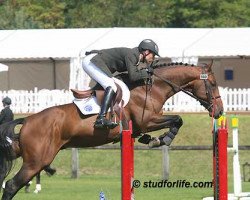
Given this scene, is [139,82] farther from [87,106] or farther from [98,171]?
[98,171]

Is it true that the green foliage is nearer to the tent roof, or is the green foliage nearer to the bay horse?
the tent roof

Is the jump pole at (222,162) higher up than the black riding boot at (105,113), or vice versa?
the black riding boot at (105,113)

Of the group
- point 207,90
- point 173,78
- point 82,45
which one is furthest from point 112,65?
point 82,45

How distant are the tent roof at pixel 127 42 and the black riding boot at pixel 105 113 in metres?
24.0

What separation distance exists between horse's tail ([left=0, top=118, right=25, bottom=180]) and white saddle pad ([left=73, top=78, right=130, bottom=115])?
101 cm

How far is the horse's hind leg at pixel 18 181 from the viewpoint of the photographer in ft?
46.3

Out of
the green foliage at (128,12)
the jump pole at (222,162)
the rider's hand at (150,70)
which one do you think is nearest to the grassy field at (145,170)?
the rider's hand at (150,70)

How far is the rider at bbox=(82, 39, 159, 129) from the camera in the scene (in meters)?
14.1

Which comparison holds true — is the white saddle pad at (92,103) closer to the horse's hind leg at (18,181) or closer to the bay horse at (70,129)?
the bay horse at (70,129)

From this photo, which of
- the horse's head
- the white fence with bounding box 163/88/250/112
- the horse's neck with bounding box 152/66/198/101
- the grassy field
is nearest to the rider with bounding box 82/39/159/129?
the horse's neck with bounding box 152/66/198/101

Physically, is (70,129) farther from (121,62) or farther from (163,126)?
(163,126)

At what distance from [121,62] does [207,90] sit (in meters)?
1.49

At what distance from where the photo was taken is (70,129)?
14.3 m

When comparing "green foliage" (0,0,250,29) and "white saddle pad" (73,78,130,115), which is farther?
"green foliage" (0,0,250,29)
